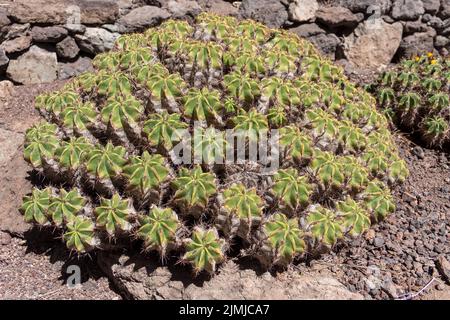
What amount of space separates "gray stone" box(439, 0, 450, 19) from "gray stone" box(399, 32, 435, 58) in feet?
0.88

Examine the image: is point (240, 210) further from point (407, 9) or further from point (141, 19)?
point (407, 9)

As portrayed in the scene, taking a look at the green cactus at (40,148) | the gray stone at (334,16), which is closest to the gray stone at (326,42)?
the gray stone at (334,16)

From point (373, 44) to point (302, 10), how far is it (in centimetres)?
111

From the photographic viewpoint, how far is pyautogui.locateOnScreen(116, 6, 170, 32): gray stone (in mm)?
6137

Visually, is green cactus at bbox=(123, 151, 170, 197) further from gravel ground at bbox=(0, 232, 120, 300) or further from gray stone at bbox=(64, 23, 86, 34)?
gray stone at bbox=(64, 23, 86, 34)

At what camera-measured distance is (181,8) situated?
6.29 m

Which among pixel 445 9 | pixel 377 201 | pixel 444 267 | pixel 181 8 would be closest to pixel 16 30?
pixel 181 8

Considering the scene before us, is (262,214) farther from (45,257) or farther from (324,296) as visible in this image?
(45,257)

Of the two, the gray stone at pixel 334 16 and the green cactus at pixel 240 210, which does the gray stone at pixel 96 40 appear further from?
the green cactus at pixel 240 210

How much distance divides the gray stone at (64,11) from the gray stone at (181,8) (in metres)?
0.61

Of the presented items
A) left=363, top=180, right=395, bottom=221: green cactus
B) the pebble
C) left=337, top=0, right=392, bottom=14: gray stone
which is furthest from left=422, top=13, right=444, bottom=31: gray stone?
left=363, top=180, right=395, bottom=221: green cactus

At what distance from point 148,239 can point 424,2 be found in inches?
207

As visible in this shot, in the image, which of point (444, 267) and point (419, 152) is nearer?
point (444, 267)

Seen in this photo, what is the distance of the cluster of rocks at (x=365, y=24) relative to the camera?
21.6 ft
